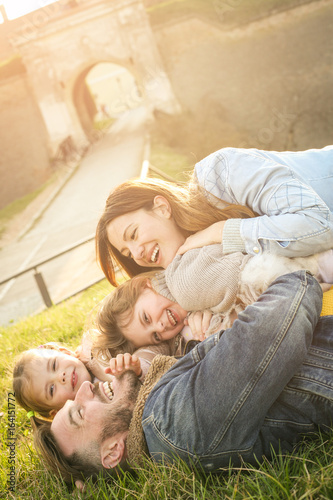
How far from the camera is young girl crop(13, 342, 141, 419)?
2.53 meters

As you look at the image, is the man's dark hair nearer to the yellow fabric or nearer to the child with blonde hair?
the child with blonde hair

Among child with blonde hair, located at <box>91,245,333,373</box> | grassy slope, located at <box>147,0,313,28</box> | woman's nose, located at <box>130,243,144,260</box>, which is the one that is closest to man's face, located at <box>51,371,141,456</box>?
child with blonde hair, located at <box>91,245,333,373</box>

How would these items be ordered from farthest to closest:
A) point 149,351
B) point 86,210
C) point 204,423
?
point 86,210, point 149,351, point 204,423

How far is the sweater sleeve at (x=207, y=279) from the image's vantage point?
7.31 feet

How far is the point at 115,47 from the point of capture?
17.5m

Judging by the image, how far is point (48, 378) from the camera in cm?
255

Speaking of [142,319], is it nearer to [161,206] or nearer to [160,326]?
[160,326]

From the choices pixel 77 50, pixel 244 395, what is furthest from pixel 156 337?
pixel 77 50

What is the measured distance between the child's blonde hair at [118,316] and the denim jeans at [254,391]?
2.67 ft

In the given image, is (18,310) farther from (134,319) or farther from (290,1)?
(290,1)

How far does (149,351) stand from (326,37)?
640 inches

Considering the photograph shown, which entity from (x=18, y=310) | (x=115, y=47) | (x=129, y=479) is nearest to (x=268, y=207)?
(x=129, y=479)

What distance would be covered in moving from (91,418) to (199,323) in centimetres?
71

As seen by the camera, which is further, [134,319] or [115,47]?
[115,47]
